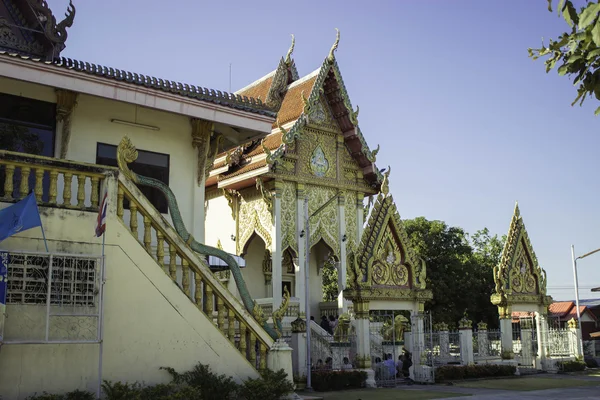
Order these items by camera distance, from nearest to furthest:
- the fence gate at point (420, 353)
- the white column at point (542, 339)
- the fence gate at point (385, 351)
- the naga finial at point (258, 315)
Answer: the naga finial at point (258, 315) → the fence gate at point (385, 351) → the fence gate at point (420, 353) → the white column at point (542, 339)

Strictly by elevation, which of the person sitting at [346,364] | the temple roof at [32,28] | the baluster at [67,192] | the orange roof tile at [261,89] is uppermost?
the orange roof tile at [261,89]

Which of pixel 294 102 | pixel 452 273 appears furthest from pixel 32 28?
pixel 452 273

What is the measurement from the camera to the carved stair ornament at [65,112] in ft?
43.3

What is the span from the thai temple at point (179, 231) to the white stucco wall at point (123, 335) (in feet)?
0.06

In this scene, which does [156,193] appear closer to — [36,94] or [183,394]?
[36,94]

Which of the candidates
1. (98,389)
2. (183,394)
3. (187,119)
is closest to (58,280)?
(98,389)

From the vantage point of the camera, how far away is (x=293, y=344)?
58.1ft

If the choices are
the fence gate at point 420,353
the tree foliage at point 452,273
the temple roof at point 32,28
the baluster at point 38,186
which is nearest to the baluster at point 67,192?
the baluster at point 38,186

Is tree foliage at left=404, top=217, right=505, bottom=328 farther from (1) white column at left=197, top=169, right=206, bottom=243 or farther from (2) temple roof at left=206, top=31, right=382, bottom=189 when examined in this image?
(1) white column at left=197, top=169, right=206, bottom=243

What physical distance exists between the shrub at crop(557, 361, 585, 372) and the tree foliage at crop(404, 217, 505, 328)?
42.7ft

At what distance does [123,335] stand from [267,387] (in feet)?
7.37

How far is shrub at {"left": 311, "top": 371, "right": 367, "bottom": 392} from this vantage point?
54.9 ft

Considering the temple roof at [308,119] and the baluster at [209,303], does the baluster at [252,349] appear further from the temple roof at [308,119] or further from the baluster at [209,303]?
the temple roof at [308,119]

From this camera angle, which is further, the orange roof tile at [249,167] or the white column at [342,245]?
the white column at [342,245]
